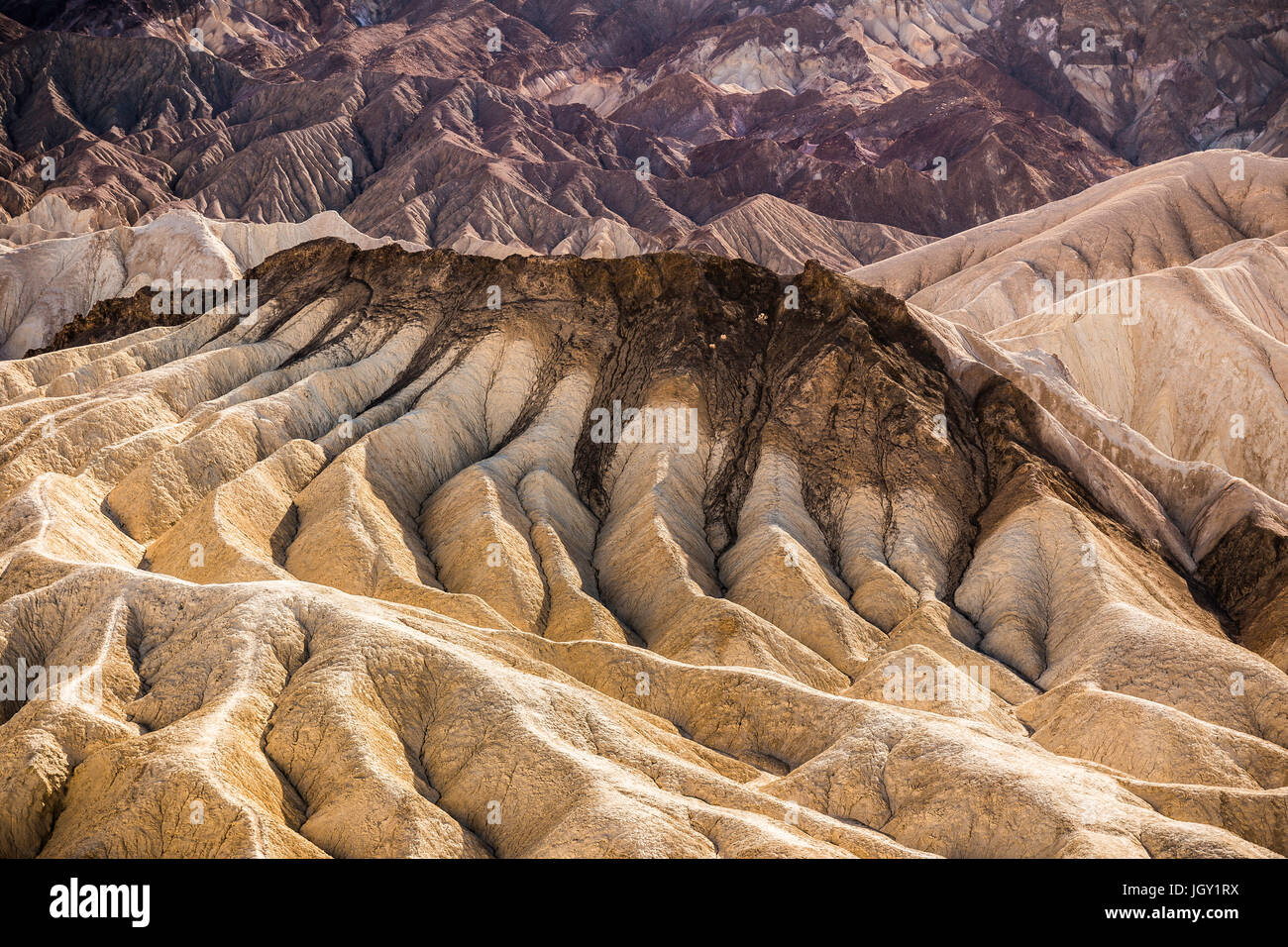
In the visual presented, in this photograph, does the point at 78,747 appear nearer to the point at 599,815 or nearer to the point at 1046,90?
the point at 599,815

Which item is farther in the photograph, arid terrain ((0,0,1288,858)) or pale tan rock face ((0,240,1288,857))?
arid terrain ((0,0,1288,858))

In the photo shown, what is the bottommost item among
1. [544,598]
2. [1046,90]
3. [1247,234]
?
[544,598]

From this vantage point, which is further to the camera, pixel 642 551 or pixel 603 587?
pixel 642 551

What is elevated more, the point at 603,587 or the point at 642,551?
the point at 642,551

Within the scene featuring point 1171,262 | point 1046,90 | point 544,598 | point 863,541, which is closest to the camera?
point 544,598
